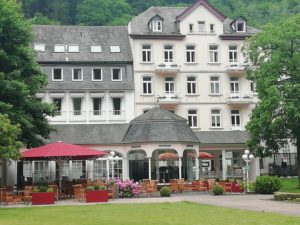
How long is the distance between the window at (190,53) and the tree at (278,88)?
11.0 metres

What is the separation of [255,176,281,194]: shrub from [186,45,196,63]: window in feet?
68.4

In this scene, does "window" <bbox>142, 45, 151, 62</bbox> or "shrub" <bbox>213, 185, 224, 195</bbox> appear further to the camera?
"window" <bbox>142, 45, 151, 62</bbox>

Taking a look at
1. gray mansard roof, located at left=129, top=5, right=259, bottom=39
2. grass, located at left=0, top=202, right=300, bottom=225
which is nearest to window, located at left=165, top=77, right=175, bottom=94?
gray mansard roof, located at left=129, top=5, right=259, bottom=39

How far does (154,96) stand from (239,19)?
38.2ft

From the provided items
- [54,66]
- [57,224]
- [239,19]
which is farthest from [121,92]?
[57,224]

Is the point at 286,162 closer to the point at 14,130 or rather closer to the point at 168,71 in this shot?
the point at 168,71

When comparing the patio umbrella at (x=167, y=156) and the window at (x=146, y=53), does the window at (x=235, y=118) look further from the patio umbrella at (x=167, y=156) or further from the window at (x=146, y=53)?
the patio umbrella at (x=167, y=156)

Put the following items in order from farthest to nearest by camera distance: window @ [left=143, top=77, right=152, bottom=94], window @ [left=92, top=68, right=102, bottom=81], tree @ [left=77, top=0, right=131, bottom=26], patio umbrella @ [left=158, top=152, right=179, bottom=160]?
tree @ [left=77, top=0, right=131, bottom=26]
window @ [left=143, top=77, right=152, bottom=94]
window @ [left=92, top=68, right=102, bottom=81]
patio umbrella @ [left=158, top=152, right=179, bottom=160]

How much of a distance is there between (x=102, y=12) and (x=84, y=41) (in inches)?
955

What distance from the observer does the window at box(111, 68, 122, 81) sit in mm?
51781

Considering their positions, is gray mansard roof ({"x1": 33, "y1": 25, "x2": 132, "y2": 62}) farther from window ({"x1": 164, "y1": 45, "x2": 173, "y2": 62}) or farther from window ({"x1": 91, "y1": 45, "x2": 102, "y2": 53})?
window ({"x1": 164, "y1": 45, "x2": 173, "y2": 62})

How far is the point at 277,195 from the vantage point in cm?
2848

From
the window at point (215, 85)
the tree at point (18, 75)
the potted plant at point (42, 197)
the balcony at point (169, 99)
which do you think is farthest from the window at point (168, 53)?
the potted plant at point (42, 197)

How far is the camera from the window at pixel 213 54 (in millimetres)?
53656
